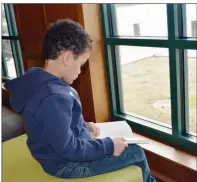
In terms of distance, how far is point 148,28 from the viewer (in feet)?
5.34

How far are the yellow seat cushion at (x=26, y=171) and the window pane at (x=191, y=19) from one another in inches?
27.6

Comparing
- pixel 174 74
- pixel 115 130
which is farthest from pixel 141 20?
pixel 115 130

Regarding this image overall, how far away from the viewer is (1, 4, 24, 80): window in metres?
2.86

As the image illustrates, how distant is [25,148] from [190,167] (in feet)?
2.86

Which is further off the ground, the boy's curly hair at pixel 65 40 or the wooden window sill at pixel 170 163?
the boy's curly hair at pixel 65 40

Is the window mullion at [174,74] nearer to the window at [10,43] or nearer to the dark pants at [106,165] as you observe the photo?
the dark pants at [106,165]

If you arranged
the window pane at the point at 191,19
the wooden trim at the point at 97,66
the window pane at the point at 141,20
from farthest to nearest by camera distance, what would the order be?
the wooden trim at the point at 97,66
the window pane at the point at 141,20
the window pane at the point at 191,19

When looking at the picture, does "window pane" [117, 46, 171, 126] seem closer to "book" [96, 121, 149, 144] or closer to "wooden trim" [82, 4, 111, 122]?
"wooden trim" [82, 4, 111, 122]

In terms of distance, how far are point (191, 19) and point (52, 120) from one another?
2.89 ft

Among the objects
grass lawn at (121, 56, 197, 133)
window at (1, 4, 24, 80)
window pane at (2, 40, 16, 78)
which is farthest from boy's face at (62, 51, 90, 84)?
window pane at (2, 40, 16, 78)

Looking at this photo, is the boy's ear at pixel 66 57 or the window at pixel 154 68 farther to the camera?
the window at pixel 154 68

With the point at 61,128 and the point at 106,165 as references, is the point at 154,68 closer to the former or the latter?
the point at 106,165

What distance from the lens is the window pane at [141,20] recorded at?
1542mm

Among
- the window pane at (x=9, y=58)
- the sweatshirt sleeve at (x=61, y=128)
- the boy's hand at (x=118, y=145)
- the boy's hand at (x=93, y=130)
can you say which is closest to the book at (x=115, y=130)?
the boy's hand at (x=93, y=130)
